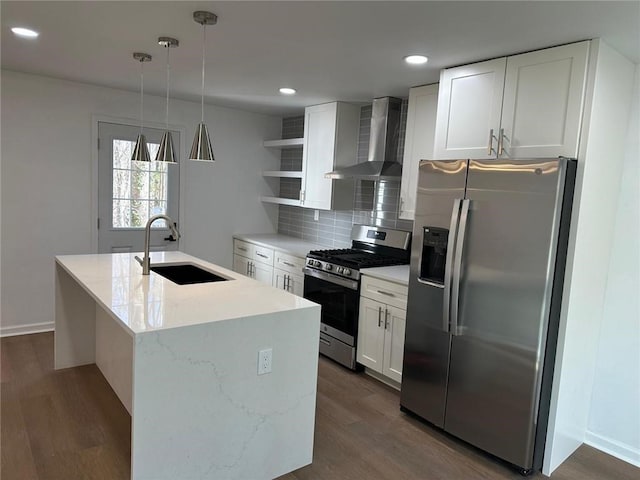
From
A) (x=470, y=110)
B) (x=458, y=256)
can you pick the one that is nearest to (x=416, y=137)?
(x=470, y=110)

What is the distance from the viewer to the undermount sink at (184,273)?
10.4 ft

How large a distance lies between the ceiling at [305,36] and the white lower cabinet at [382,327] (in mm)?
1566

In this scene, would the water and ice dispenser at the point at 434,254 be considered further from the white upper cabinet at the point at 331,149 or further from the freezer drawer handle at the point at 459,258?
the white upper cabinet at the point at 331,149

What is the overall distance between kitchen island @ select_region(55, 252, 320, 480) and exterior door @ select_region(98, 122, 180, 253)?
1.92m

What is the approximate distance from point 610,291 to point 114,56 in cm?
361

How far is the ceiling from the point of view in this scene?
2.07 metres

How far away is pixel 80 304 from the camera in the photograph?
3537 millimetres

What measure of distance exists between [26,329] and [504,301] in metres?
4.12

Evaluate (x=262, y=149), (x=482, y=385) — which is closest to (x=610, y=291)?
(x=482, y=385)

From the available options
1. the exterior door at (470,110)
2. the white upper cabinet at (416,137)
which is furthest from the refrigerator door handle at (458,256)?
the white upper cabinet at (416,137)

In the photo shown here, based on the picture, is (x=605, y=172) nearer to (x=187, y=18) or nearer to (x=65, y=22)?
(x=187, y=18)

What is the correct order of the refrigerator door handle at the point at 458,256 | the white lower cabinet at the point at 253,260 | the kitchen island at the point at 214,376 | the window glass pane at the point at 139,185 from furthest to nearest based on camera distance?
the white lower cabinet at the point at 253,260 < the window glass pane at the point at 139,185 < the refrigerator door handle at the point at 458,256 < the kitchen island at the point at 214,376

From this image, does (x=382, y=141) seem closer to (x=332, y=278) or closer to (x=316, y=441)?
(x=332, y=278)

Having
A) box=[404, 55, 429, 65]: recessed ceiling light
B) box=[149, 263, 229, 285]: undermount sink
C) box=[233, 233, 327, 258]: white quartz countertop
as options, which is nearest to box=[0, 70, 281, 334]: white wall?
box=[233, 233, 327, 258]: white quartz countertop
